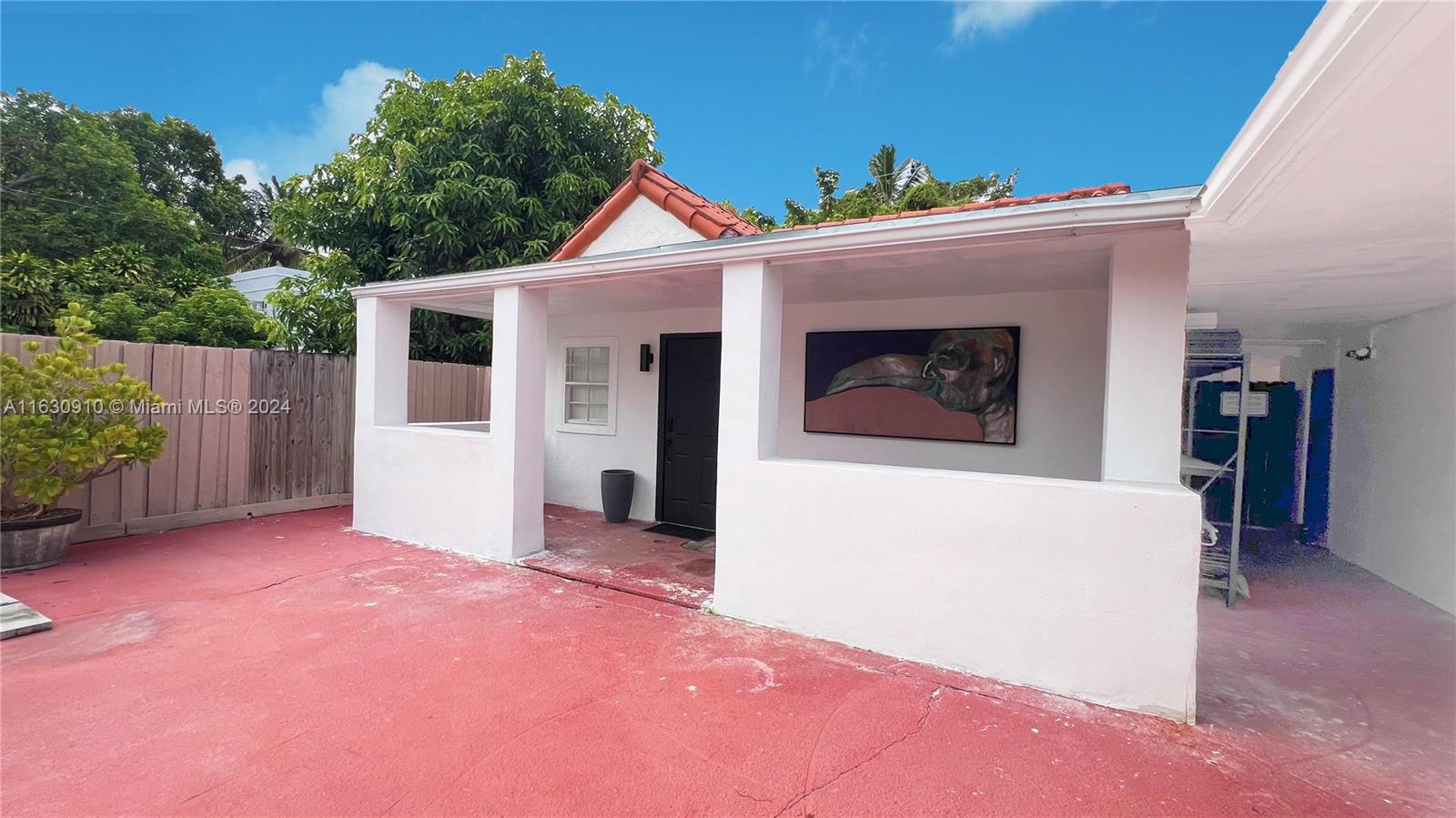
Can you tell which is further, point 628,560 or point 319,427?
point 319,427

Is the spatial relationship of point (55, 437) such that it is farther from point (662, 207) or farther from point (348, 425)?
point (662, 207)

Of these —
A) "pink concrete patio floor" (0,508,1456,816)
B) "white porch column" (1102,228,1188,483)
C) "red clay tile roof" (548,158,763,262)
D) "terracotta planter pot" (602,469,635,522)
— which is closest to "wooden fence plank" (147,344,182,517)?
"pink concrete patio floor" (0,508,1456,816)

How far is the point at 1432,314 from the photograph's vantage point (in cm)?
513

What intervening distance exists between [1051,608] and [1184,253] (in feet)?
6.48

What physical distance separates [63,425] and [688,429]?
209 inches

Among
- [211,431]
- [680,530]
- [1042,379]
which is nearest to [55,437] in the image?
[211,431]

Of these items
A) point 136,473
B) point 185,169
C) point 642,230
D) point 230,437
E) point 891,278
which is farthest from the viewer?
point 185,169

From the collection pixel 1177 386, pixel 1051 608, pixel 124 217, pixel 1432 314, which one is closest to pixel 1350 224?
pixel 1177 386

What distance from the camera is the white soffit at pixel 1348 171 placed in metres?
1.54

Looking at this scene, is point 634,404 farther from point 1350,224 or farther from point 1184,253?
point 1350,224

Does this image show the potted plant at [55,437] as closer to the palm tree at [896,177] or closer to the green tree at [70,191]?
the green tree at [70,191]

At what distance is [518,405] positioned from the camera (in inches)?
214

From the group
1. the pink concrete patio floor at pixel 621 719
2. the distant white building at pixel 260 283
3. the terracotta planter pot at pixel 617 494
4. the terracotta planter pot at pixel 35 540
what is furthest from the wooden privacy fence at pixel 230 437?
the distant white building at pixel 260 283

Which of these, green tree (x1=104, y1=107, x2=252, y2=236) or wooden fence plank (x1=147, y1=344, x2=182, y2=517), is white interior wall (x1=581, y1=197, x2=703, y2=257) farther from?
green tree (x1=104, y1=107, x2=252, y2=236)
